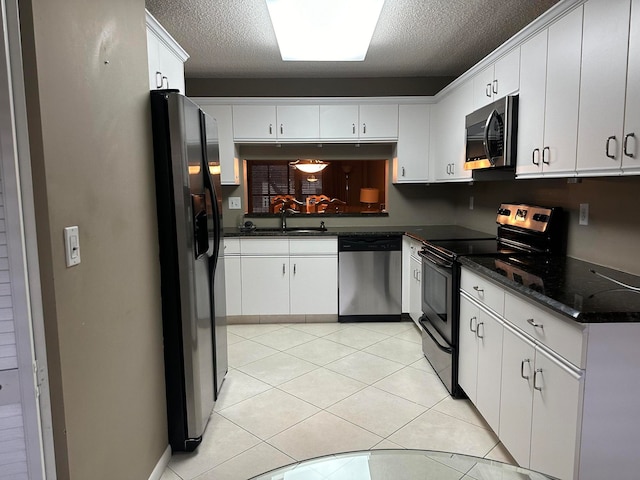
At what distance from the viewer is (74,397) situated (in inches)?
49.8

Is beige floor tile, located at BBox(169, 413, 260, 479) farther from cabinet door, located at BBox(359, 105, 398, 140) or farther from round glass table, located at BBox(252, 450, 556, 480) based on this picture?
cabinet door, located at BBox(359, 105, 398, 140)

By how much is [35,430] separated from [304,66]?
12.0 ft

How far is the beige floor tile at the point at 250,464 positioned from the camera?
1.98 meters

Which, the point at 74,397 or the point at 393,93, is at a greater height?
the point at 393,93

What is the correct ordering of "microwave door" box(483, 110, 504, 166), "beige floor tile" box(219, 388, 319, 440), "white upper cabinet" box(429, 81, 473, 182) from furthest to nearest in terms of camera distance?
"white upper cabinet" box(429, 81, 473, 182)
"microwave door" box(483, 110, 504, 166)
"beige floor tile" box(219, 388, 319, 440)

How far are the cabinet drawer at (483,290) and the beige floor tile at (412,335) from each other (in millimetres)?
1293

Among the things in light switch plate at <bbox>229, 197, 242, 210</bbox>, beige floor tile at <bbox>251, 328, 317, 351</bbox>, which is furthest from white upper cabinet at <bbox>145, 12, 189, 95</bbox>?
beige floor tile at <bbox>251, 328, 317, 351</bbox>

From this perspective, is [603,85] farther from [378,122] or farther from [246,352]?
[246,352]

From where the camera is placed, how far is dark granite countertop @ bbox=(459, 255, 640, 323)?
141cm

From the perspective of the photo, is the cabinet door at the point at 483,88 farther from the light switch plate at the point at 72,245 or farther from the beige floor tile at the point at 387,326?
the light switch plate at the point at 72,245

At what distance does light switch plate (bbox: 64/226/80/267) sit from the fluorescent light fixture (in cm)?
189

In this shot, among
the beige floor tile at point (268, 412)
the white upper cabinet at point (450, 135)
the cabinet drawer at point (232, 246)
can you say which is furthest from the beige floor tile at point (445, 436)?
the cabinet drawer at point (232, 246)

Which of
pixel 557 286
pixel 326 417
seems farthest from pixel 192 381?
pixel 557 286

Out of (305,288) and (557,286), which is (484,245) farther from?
(305,288)
